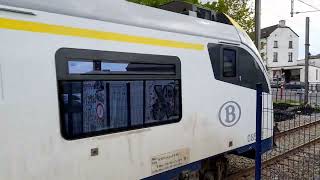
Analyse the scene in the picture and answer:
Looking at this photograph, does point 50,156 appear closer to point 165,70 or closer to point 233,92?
point 165,70

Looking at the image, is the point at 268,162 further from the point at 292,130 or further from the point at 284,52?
the point at 284,52

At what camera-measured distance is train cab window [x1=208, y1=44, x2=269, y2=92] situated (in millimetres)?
5797

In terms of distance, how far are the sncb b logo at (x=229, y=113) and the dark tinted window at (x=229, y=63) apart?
48 cm

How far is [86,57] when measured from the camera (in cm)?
398

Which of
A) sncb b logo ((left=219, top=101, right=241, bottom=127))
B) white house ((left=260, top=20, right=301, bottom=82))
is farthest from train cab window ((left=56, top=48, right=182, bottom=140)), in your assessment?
white house ((left=260, top=20, right=301, bottom=82))

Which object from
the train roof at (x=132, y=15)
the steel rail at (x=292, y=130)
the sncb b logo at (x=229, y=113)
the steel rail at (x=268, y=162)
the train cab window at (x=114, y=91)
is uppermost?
the train roof at (x=132, y=15)

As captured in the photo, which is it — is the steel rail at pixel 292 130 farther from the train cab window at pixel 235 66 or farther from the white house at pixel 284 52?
the white house at pixel 284 52

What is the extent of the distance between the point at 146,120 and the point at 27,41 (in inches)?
73.1

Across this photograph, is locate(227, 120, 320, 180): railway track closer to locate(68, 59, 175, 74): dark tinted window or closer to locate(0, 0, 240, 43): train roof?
locate(0, 0, 240, 43): train roof

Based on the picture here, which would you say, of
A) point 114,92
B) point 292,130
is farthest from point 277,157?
point 114,92

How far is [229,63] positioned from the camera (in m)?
6.09

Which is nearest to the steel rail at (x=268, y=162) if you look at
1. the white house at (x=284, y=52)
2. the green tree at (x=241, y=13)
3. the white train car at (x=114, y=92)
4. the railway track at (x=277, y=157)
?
the railway track at (x=277, y=157)

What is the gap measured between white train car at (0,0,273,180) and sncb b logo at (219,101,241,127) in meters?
0.02

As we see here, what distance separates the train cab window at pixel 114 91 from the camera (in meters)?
3.87
